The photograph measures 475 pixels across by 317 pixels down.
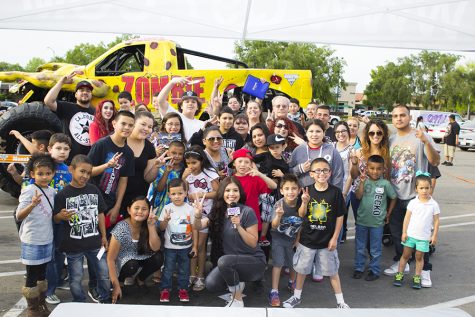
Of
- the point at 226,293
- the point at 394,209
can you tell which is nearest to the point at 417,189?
the point at 394,209

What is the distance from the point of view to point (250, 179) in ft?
14.3

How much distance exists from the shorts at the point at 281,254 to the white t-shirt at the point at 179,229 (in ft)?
2.59

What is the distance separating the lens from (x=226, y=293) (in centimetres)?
439

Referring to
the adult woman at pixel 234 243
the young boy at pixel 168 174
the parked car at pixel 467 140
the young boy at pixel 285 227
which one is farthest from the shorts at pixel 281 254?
the parked car at pixel 467 140

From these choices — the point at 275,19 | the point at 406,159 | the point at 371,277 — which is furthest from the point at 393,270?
the point at 275,19

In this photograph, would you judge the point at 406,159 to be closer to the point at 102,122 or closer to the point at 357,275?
the point at 357,275

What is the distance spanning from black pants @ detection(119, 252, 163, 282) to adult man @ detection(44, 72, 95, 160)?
1.66 meters

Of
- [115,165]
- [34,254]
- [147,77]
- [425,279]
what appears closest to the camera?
[34,254]

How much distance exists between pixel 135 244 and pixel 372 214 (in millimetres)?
2452

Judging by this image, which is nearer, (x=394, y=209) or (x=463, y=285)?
(x=463, y=285)

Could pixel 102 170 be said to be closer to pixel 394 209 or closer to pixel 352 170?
pixel 352 170

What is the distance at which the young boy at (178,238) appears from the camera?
409 cm

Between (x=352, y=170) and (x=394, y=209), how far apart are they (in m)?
0.66

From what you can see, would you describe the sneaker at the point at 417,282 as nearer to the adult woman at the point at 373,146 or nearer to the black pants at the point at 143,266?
the adult woman at the point at 373,146
